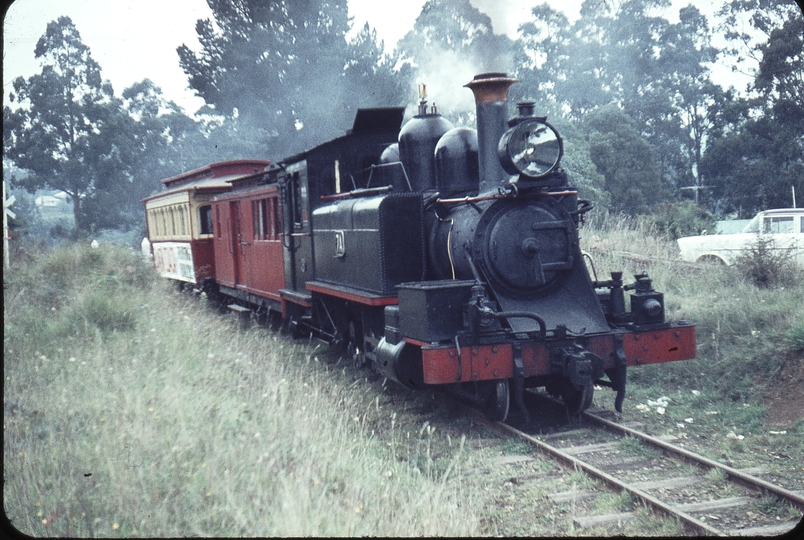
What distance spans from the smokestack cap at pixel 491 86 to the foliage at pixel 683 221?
348 inches

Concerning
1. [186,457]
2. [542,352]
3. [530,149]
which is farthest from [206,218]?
[186,457]

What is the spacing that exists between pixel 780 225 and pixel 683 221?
3.18 metres

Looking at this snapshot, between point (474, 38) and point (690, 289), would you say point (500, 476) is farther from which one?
point (690, 289)

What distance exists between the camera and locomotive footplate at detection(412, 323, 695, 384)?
5.44 meters

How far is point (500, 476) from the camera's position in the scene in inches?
194

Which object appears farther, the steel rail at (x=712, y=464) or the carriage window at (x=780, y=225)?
the carriage window at (x=780, y=225)

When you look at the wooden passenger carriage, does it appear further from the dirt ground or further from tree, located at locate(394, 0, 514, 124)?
the dirt ground

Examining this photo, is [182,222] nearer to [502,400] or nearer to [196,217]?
[196,217]

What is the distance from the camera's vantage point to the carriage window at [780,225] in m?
10.7

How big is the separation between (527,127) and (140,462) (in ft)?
12.8

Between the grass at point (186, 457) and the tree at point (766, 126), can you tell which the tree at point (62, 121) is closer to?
the grass at point (186, 457)

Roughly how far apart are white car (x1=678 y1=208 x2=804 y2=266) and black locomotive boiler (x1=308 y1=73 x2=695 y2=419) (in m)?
4.87

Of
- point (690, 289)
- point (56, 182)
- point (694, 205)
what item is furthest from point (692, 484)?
point (56, 182)

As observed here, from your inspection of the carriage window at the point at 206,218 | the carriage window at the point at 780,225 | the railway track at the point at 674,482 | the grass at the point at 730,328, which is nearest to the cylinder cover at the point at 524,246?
the railway track at the point at 674,482
